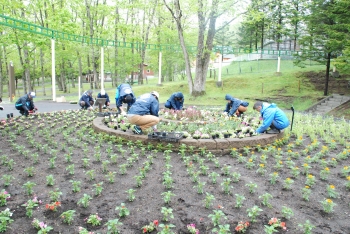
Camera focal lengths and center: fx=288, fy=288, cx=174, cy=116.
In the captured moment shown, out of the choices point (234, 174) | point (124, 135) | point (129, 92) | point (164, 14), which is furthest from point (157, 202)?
point (164, 14)

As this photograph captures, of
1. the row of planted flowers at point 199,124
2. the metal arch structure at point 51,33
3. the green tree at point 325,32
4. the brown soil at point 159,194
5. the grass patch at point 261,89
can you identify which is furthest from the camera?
the grass patch at point 261,89

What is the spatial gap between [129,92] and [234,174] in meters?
4.50

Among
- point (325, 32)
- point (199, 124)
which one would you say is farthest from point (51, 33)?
point (325, 32)

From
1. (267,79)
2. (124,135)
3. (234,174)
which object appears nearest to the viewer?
(234,174)

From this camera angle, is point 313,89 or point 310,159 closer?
point 310,159

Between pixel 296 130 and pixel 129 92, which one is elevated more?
pixel 129 92

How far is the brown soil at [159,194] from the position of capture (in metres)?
3.39

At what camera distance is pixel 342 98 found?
55.6 feet

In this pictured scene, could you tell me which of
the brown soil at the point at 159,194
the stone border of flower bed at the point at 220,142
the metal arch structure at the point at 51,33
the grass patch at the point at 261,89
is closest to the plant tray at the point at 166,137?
the stone border of flower bed at the point at 220,142

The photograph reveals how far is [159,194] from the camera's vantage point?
411 cm

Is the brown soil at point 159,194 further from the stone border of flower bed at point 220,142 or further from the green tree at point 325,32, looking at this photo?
the green tree at point 325,32

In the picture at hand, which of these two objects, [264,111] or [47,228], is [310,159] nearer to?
[264,111]

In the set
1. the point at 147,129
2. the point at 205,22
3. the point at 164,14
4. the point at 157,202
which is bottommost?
the point at 157,202

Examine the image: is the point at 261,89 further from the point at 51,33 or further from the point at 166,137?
the point at 166,137
